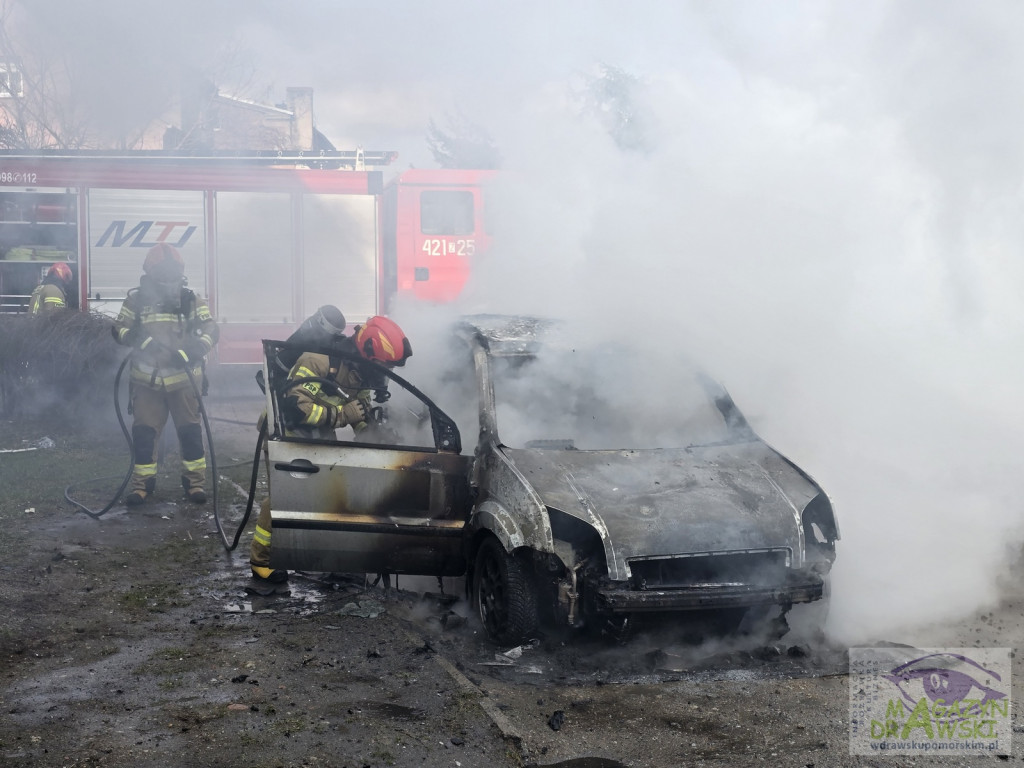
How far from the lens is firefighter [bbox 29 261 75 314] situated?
11062 mm

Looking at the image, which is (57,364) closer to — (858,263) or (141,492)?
(141,492)

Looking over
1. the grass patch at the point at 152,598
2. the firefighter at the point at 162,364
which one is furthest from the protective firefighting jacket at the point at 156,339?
the grass patch at the point at 152,598

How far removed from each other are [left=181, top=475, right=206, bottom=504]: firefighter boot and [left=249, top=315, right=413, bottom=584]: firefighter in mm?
2197

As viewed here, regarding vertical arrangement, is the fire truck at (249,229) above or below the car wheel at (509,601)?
above

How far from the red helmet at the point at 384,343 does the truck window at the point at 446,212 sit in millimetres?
9878

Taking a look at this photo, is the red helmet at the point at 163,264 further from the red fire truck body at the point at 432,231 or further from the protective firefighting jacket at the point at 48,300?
the red fire truck body at the point at 432,231

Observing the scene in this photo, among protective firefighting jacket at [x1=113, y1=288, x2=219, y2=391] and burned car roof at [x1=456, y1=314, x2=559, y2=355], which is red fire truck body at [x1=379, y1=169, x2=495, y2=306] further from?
burned car roof at [x1=456, y1=314, x2=559, y2=355]

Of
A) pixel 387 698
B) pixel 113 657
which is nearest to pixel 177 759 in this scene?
pixel 387 698

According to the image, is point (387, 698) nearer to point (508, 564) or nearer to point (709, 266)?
point (508, 564)

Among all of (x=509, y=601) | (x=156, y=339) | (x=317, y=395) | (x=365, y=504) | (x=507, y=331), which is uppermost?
(x=507, y=331)

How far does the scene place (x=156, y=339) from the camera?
25.1 ft

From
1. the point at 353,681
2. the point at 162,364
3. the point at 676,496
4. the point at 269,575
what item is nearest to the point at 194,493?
the point at 162,364

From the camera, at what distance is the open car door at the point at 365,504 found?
505 cm

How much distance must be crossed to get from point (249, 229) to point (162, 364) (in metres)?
7.14
